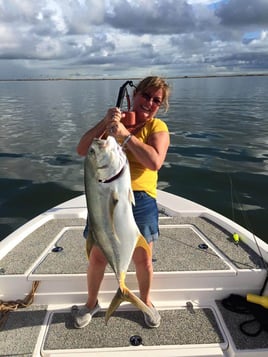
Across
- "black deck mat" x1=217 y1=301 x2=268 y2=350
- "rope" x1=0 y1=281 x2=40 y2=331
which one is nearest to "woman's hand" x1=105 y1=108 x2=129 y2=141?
"rope" x1=0 y1=281 x2=40 y2=331

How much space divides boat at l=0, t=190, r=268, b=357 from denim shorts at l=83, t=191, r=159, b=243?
0.83 meters

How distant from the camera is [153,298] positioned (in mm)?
3842

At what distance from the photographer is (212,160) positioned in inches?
485

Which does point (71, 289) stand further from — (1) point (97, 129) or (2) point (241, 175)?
(2) point (241, 175)

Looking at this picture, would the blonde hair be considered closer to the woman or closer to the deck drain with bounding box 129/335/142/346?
the woman

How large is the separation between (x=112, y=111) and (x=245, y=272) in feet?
8.01

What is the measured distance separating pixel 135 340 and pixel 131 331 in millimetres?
134

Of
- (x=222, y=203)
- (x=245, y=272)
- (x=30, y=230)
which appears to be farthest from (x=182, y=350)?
(x=222, y=203)

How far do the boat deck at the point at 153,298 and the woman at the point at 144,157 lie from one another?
0.74 ft

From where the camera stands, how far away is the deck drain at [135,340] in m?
3.25

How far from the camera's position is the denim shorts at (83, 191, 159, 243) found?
3127mm

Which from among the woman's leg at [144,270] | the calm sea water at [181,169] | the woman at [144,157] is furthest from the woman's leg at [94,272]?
the calm sea water at [181,169]

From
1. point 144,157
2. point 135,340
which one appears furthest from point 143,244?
point 135,340

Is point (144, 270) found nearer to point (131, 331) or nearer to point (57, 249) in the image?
point (131, 331)
